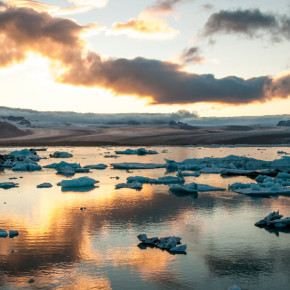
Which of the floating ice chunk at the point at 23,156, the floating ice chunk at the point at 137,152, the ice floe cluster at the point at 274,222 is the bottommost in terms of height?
the floating ice chunk at the point at 137,152

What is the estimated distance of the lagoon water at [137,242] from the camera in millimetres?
7262

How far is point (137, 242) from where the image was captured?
955 cm

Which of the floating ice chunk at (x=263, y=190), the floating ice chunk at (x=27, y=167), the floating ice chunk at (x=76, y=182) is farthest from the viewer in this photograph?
the floating ice chunk at (x=27, y=167)

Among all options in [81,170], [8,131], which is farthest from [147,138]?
[81,170]

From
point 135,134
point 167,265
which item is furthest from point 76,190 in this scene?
point 135,134

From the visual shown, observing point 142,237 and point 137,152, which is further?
point 137,152

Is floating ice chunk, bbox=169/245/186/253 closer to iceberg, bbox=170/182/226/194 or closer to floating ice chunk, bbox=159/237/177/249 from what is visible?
floating ice chunk, bbox=159/237/177/249

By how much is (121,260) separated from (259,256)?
306 centimetres

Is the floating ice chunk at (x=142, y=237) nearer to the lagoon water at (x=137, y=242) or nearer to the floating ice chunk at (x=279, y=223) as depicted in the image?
the lagoon water at (x=137, y=242)

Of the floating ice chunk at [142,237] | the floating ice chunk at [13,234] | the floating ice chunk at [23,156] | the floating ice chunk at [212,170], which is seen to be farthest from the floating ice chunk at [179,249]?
the floating ice chunk at [23,156]

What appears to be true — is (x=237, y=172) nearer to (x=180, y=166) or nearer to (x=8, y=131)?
(x=180, y=166)

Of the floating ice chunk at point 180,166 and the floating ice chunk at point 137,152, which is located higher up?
the floating ice chunk at point 180,166

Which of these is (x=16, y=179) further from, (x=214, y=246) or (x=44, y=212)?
(x=214, y=246)

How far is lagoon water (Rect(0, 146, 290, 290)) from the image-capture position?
286 inches
